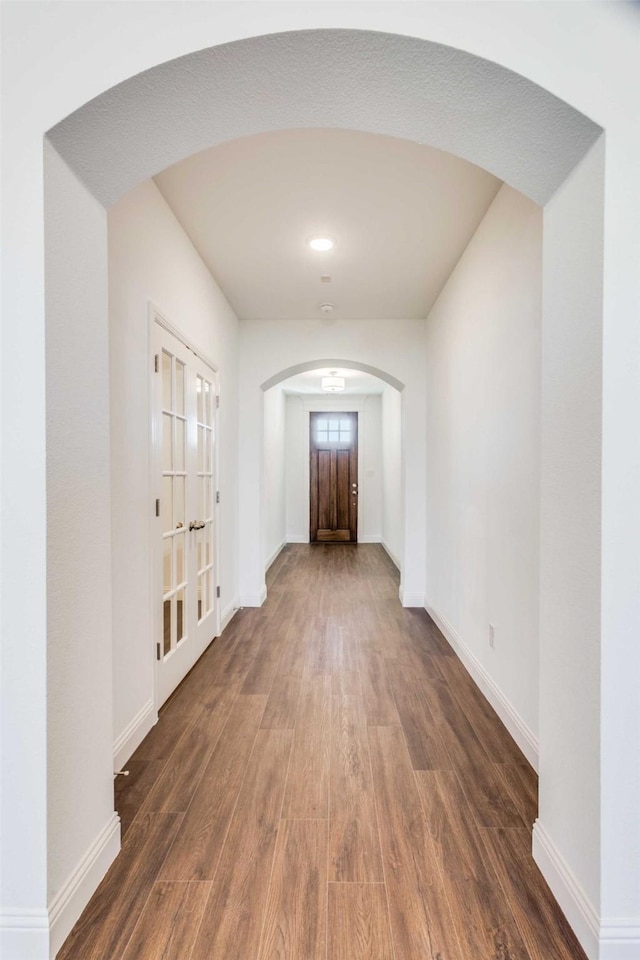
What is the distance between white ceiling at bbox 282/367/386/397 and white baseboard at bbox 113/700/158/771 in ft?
16.6

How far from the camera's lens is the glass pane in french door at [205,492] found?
3416 millimetres

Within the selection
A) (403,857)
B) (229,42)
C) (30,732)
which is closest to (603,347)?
(229,42)

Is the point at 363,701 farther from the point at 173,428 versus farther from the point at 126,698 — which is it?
the point at 173,428

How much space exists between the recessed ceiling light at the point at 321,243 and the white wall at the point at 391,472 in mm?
3602

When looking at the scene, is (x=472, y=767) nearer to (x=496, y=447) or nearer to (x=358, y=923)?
(x=358, y=923)

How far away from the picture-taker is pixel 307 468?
8969 mm

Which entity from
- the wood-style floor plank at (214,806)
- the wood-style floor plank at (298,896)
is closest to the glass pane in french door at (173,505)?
the wood-style floor plank at (214,806)

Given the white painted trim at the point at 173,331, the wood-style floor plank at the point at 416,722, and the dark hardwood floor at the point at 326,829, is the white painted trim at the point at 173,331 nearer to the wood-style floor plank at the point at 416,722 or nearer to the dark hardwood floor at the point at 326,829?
the dark hardwood floor at the point at 326,829

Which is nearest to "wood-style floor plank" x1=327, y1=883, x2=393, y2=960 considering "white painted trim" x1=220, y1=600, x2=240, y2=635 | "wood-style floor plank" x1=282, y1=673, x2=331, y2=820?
"wood-style floor plank" x1=282, y1=673, x2=331, y2=820

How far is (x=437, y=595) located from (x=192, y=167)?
342cm

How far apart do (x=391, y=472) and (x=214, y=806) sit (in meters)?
6.04

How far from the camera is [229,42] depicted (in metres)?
1.26

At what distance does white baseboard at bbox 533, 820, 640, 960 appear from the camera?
1.24 meters

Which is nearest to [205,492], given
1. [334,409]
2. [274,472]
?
[274,472]
